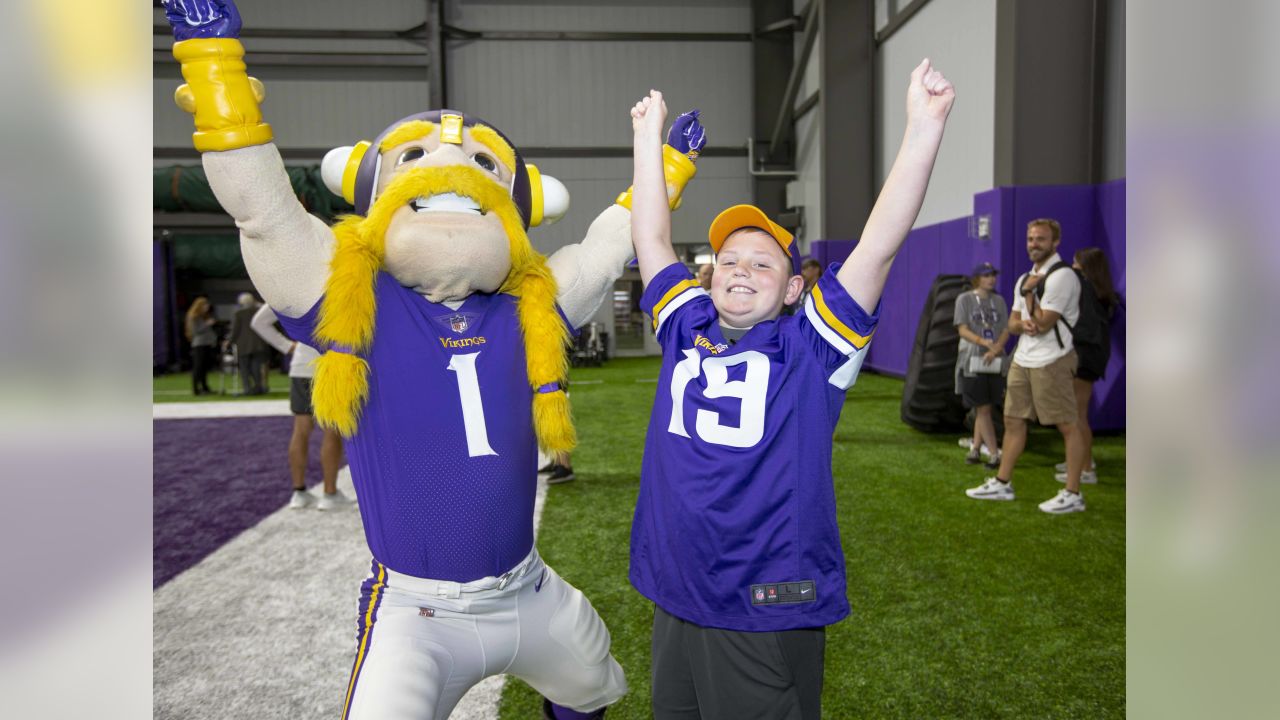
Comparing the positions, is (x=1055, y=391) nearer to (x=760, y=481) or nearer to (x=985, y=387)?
(x=985, y=387)

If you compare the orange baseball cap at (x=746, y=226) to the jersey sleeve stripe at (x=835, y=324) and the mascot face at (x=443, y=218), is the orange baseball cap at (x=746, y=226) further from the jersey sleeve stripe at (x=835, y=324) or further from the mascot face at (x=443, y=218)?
the mascot face at (x=443, y=218)

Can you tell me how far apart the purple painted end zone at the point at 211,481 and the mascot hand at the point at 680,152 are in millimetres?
2475

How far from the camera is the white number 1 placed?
183cm

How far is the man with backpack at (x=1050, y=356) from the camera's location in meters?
4.97

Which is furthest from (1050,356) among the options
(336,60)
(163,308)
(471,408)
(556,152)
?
(163,308)

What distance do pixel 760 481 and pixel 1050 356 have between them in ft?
13.1

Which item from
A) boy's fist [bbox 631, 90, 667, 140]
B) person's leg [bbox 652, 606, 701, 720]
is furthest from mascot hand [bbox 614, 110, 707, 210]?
person's leg [bbox 652, 606, 701, 720]

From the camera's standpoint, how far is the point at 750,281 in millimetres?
1863

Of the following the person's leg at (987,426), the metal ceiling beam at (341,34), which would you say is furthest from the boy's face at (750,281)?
the metal ceiling beam at (341,34)

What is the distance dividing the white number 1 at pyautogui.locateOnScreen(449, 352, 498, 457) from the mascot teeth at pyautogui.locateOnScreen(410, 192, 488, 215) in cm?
Result: 35

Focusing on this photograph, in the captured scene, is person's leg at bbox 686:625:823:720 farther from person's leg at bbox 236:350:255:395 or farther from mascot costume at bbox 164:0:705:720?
person's leg at bbox 236:350:255:395
